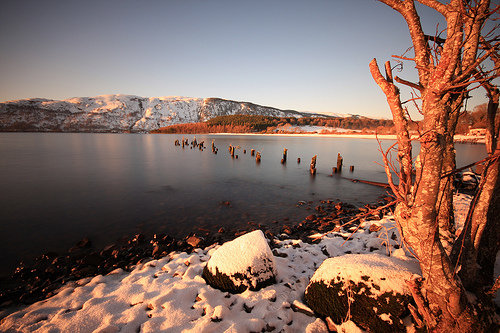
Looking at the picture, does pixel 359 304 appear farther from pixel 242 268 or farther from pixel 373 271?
pixel 242 268

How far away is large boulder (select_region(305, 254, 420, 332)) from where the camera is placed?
2.96 metres

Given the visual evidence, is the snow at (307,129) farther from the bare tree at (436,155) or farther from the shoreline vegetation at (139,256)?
the bare tree at (436,155)

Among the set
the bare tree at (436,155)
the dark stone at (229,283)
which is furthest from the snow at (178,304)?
the bare tree at (436,155)

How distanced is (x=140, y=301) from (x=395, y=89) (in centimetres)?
606

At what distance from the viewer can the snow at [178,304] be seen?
333 cm

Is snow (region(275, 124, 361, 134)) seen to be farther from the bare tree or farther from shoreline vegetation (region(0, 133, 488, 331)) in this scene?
the bare tree

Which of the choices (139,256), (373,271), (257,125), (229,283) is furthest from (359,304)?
(257,125)

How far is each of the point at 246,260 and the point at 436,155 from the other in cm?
395

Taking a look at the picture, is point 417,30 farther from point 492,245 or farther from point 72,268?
point 72,268

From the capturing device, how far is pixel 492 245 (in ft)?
9.90

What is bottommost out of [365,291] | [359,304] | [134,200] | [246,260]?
[134,200]

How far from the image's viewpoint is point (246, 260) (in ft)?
14.6

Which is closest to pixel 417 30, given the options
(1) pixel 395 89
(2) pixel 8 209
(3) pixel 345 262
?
(1) pixel 395 89

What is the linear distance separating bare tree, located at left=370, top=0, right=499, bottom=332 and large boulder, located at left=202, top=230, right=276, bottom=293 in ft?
8.77
